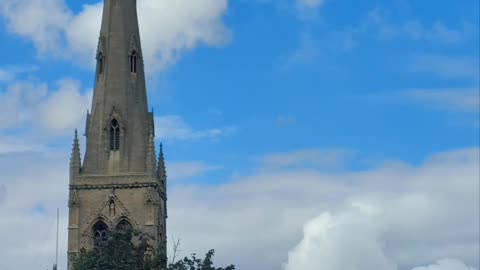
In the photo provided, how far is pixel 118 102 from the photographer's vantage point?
3575 inches

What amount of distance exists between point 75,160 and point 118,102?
4.86 meters

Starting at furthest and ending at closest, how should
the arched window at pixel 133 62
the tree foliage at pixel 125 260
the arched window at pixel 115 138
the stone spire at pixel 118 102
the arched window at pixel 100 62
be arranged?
the arched window at pixel 133 62, the arched window at pixel 100 62, the arched window at pixel 115 138, the stone spire at pixel 118 102, the tree foliage at pixel 125 260

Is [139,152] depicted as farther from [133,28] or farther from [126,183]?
[133,28]

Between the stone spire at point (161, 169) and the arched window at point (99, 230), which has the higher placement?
the stone spire at point (161, 169)

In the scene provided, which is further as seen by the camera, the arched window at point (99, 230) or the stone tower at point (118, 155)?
the stone tower at point (118, 155)

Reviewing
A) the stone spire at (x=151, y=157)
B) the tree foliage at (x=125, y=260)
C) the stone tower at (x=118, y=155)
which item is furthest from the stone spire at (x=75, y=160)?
the tree foliage at (x=125, y=260)

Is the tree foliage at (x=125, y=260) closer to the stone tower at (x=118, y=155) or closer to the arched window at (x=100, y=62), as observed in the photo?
the stone tower at (x=118, y=155)

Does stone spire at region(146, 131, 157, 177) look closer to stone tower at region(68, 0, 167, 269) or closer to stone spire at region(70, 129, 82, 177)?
stone tower at region(68, 0, 167, 269)

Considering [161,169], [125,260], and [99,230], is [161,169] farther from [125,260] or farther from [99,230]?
[125,260]

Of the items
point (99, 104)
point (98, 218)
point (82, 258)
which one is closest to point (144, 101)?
point (99, 104)

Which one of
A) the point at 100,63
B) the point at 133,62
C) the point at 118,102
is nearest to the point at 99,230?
the point at 118,102

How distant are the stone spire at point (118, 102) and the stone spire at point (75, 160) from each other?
489 millimetres

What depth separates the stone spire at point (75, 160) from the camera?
88.8m

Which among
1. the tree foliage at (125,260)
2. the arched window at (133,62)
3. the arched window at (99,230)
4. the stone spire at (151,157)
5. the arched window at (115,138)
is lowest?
the tree foliage at (125,260)
